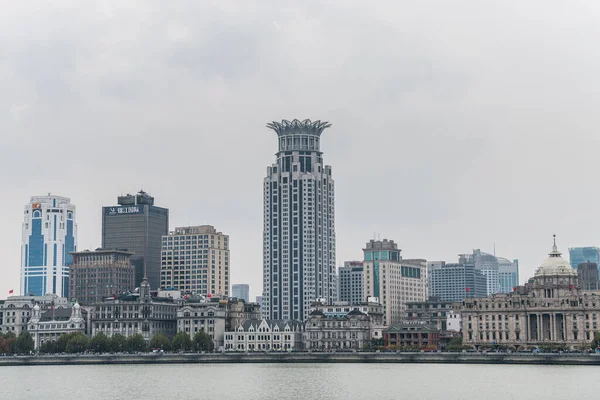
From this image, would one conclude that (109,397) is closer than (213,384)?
Yes

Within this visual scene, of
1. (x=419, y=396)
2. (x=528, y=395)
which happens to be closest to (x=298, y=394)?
(x=419, y=396)

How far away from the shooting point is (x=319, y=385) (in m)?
166

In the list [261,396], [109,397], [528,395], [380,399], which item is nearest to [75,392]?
[109,397]

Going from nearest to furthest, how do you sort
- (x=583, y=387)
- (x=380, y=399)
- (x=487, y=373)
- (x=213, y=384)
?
(x=380, y=399) → (x=583, y=387) → (x=213, y=384) → (x=487, y=373)

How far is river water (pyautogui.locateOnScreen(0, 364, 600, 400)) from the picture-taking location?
488 feet

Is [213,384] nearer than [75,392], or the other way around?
[75,392]

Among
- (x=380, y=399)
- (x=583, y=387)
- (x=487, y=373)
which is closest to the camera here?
(x=380, y=399)

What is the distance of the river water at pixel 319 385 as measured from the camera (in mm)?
148625

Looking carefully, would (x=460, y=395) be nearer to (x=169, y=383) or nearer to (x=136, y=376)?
(x=169, y=383)

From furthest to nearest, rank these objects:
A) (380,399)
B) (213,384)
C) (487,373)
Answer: (487,373)
(213,384)
(380,399)

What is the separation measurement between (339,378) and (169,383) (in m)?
25.6

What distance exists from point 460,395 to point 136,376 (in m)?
64.7

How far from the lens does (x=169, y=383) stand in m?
174

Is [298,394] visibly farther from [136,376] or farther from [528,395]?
[136,376]
